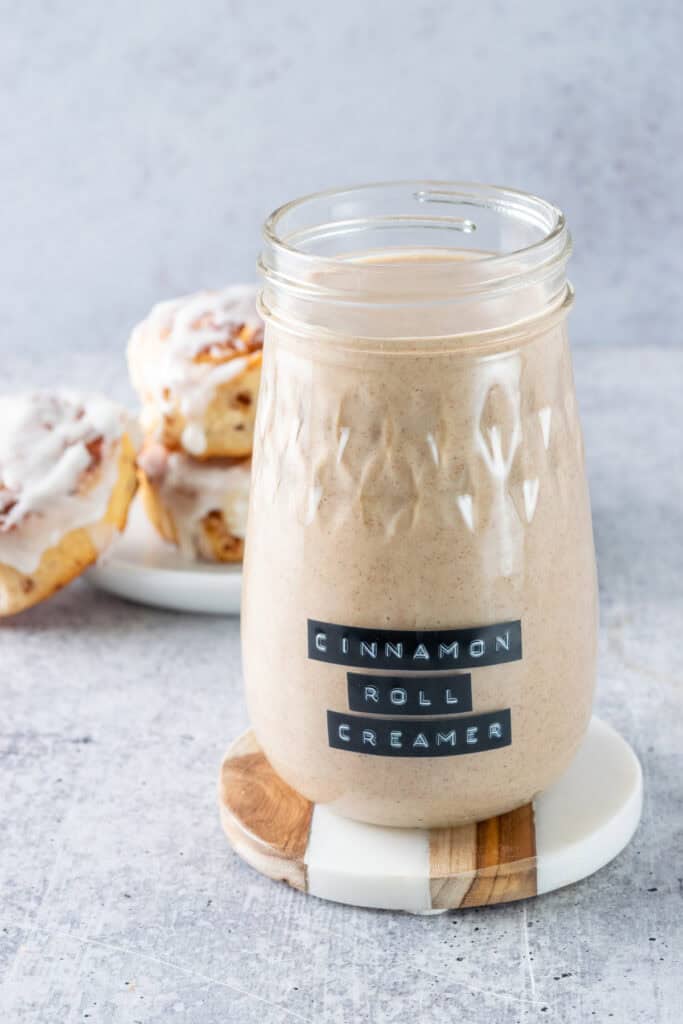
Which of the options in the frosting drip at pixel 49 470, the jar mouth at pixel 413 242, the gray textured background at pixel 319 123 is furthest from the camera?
the gray textured background at pixel 319 123

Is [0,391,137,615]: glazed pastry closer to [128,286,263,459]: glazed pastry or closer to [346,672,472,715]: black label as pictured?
[128,286,263,459]: glazed pastry

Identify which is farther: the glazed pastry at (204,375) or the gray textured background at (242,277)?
the glazed pastry at (204,375)

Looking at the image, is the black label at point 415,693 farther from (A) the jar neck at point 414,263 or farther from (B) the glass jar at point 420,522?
(A) the jar neck at point 414,263

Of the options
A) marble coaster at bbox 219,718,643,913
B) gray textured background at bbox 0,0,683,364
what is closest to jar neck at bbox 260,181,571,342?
marble coaster at bbox 219,718,643,913

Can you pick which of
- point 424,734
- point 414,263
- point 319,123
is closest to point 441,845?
point 424,734

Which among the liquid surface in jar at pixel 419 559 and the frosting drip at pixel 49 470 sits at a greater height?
the liquid surface in jar at pixel 419 559

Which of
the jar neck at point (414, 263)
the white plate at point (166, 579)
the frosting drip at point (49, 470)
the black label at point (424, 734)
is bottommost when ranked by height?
the white plate at point (166, 579)

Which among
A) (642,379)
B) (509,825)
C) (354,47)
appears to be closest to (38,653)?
(509,825)

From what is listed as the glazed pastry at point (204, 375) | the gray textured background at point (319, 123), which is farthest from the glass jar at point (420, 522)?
the gray textured background at point (319, 123)
